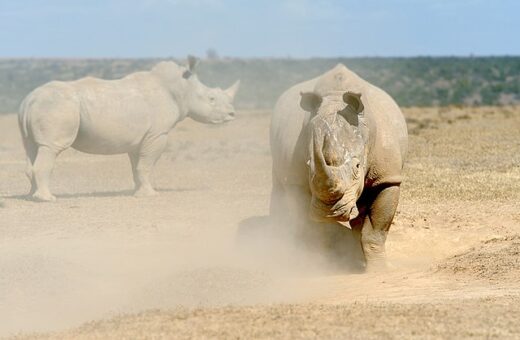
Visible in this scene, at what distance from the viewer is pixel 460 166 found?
1772 cm

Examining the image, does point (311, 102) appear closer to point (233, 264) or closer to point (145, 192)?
point (233, 264)

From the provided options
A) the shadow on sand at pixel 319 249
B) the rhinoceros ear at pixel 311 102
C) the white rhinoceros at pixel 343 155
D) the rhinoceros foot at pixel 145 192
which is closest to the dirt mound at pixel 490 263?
the white rhinoceros at pixel 343 155

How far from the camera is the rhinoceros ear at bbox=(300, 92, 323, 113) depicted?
9.13 m

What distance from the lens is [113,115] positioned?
51.1ft

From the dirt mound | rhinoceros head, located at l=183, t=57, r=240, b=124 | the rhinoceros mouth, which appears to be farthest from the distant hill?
the rhinoceros mouth

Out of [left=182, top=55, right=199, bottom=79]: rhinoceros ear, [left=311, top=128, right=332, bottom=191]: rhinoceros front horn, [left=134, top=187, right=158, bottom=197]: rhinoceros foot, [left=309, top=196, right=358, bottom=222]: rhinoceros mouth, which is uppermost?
[left=311, top=128, right=332, bottom=191]: rhinoceros front horn

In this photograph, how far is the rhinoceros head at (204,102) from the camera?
16.8 meters

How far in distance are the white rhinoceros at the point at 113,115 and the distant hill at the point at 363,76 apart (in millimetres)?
32073

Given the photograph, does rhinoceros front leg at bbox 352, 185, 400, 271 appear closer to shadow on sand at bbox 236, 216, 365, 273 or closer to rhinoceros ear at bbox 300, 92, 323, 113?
shadow on sand at bbox 236, 216, 365, 273

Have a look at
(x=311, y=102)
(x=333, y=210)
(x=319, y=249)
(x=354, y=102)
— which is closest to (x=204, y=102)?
(x=319, y=249)

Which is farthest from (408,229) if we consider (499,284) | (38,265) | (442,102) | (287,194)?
(442,102)

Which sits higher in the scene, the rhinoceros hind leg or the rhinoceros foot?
the rhinoceros hind leg

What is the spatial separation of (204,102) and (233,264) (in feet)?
22.2

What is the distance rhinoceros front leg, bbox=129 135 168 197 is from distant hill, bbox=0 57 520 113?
107 feet
